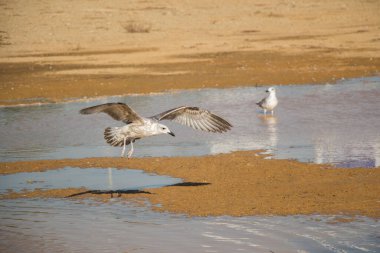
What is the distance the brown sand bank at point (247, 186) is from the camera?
32.6 feet

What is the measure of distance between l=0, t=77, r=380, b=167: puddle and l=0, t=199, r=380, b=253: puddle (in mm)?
3517

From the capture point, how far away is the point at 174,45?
105 feet

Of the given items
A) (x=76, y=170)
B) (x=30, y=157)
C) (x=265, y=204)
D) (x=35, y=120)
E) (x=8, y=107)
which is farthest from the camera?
(x=8, y=107)

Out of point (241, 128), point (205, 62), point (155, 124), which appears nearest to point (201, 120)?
point (155, 124)

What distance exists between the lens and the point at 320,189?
1075 cm

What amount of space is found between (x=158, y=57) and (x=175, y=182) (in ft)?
57.2

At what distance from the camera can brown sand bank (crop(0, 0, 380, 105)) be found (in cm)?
2342

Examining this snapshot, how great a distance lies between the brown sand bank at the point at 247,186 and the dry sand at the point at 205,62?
16 mm

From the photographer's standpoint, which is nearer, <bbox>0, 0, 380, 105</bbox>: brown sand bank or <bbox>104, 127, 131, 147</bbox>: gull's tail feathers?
<bbox>104, 127, 131, 147</bbox>: gull's tail feathers

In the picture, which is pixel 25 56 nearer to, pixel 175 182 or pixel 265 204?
pixel 175 182

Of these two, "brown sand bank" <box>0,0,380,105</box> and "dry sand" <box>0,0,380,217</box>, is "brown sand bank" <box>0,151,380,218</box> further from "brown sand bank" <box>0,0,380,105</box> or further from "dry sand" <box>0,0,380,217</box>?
"brown sand bank" <box>0,0,380,105</box>

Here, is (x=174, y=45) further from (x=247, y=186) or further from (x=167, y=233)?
(x=167, y=233)

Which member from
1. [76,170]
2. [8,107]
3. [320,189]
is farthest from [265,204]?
[8,107]

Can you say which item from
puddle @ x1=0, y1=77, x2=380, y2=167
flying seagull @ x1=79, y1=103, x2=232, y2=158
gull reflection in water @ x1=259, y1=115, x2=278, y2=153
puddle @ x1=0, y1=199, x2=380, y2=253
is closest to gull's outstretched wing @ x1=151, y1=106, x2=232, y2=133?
flying seagull @ x1=79, y1=103, x2=232, y2=158
